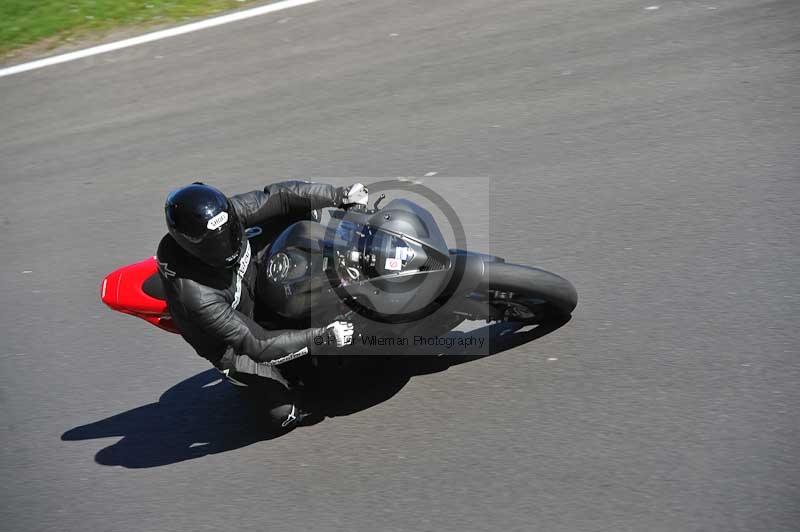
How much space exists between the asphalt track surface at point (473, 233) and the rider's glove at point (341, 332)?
69 cm

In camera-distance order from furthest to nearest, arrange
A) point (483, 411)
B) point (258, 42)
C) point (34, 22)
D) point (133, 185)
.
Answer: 1. point (34, 22)
2. point (258, 42)
3. point (133, 185)
4. point (483, 411)

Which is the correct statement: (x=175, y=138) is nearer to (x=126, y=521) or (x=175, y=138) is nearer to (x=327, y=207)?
(x=327, y=207)

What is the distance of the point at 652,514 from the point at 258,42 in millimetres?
6676

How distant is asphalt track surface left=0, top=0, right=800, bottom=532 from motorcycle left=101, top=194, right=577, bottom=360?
498 mm

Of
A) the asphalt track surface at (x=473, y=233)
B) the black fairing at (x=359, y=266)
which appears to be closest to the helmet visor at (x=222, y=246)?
the black fairing at (x=359, y=266)

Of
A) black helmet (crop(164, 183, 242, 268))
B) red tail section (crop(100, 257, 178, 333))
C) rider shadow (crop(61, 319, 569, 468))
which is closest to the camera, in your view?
black helmet (crop(164, 183, 242, 268))

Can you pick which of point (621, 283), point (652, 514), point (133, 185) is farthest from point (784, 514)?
point (133, 185)

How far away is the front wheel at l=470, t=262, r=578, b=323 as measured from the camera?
468cm

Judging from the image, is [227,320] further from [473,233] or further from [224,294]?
[473,233]

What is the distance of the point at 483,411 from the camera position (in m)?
4.86

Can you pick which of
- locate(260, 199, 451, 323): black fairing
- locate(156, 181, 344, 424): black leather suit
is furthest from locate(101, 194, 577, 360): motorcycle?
locate(156, 181, 344, 424): black leather suit

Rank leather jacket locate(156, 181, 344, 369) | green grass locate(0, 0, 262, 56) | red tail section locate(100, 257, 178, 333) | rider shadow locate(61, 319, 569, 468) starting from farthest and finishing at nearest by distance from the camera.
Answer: green grass locate(0, 0, 262, 56)
rider shadow locate(61, 319, 569, 468)
red tail section locate(100, 257, 178, 333)
leather jacket locate(156, 181, 344, 369)

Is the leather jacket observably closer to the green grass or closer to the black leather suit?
the black leather suit

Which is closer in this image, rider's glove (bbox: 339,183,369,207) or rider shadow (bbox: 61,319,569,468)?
rider's glove (bbox: 339,183,369,207)
